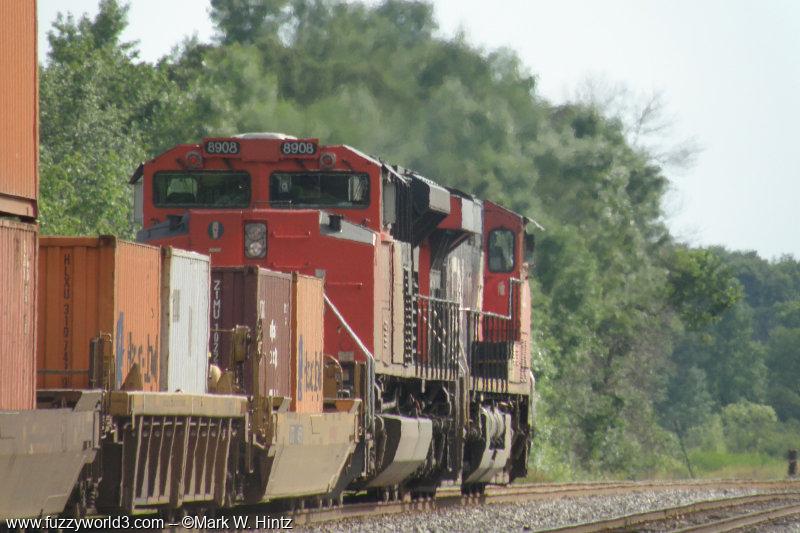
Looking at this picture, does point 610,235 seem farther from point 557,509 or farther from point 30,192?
point 30,192

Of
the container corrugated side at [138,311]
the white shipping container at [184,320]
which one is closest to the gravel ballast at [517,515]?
the white shipping container at [184,320]

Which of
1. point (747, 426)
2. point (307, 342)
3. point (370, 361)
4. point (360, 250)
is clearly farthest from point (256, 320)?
point (747, 426)

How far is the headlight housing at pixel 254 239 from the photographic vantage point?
16094 mm

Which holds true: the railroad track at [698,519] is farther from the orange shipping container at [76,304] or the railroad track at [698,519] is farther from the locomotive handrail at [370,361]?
the orange shipping container at [76,304]

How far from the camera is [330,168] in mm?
16812

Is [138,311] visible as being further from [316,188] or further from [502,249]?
[502,249]

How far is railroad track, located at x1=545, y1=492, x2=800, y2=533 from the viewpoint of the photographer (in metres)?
16.5

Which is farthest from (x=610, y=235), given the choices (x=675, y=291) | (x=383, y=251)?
(x=383, y=251)

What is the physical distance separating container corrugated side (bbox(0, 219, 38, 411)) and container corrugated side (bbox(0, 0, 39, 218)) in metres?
0.18

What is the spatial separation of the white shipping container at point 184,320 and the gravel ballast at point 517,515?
2577 millimetres

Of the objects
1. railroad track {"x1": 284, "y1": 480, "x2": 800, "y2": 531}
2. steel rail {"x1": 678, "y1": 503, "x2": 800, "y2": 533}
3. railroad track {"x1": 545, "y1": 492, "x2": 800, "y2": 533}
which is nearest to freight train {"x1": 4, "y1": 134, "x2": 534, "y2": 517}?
railroad track {"x1": 284, "y1": 480, "x2": 800, "y2": 531}

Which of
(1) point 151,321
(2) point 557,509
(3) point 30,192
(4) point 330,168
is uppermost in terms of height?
(4) point 330,168

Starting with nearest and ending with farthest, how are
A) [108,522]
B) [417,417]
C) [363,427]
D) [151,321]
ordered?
[108,522] → [151,321] → [363,427] → [417,417]

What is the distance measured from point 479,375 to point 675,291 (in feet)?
120
